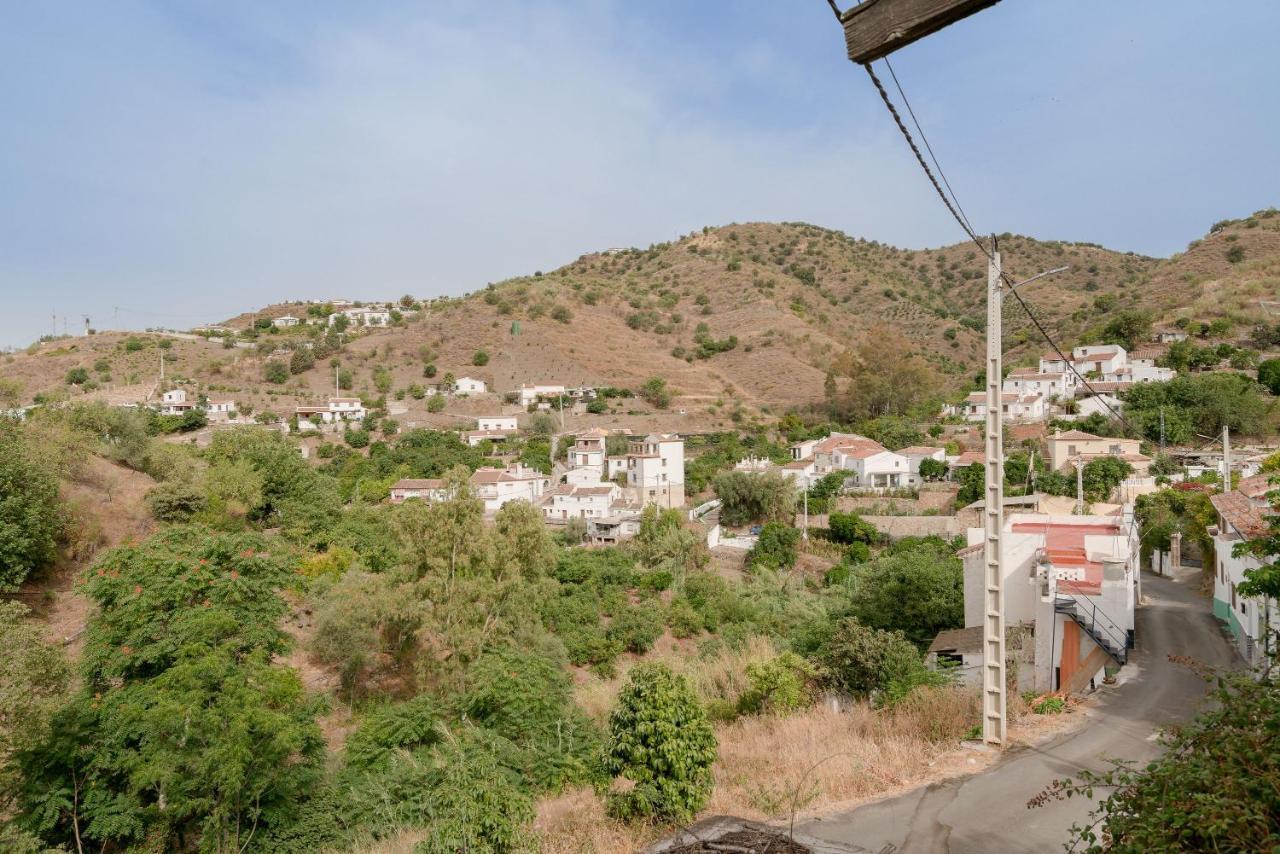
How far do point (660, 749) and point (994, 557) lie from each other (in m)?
3.39

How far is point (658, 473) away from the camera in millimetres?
37219

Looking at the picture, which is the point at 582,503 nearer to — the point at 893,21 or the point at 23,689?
the point at 23,689

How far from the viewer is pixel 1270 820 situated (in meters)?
2.29

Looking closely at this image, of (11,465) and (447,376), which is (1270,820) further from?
(447,376)

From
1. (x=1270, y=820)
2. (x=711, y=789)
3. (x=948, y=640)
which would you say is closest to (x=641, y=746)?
(x=711, y=789)

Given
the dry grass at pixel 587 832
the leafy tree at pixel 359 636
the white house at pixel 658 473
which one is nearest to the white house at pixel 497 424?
the white house at pixel 658 473

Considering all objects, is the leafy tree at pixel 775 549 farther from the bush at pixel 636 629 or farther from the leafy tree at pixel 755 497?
the bush at pixel 636 629

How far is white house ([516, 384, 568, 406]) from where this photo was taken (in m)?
54.5

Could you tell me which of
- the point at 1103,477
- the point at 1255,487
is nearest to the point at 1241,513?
the point at 1255,487

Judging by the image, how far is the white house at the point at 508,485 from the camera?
33344mm

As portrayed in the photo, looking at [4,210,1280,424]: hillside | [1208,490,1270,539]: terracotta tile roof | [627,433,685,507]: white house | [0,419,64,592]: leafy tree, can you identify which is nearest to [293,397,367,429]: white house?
[4,210,1280,424]: hillside

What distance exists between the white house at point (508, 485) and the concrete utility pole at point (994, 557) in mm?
26932

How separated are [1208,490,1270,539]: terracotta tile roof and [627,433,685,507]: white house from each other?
25225 mm

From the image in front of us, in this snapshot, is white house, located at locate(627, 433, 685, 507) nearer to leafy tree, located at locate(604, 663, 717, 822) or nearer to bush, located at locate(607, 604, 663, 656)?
bush, located at locate(607, 604, 663, 656)
